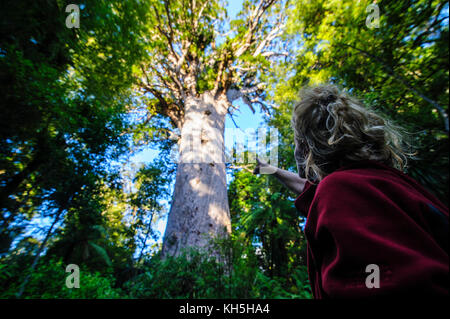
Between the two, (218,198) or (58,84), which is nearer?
(58,84)

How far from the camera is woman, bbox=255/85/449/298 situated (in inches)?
17.2

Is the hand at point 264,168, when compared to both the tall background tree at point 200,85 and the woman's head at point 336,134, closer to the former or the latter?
the woman's head at point 336,134

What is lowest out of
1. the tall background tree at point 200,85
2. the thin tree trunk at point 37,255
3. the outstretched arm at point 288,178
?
the thin tree trunk at point 37,255

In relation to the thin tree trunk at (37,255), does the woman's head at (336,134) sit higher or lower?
higher

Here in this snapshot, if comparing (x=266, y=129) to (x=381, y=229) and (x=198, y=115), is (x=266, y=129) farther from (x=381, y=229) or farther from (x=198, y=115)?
(x=381, y=229)

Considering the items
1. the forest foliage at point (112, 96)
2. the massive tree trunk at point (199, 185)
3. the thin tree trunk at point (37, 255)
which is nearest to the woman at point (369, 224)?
the forest foliage at point (112, 96)

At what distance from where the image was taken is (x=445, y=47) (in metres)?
1.85

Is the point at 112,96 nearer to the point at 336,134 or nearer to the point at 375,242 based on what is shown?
the point at 336,134

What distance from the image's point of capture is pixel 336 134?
2.87 feet

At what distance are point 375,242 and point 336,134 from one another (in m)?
0.54

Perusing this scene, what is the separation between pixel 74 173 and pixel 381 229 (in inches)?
188

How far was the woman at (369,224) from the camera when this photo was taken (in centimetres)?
44
